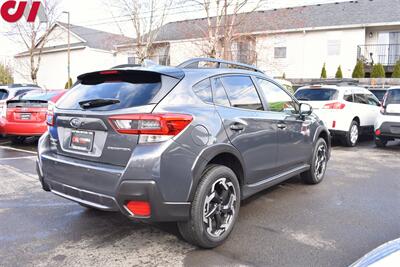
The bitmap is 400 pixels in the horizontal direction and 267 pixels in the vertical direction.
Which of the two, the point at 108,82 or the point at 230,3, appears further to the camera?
the point at 230,3

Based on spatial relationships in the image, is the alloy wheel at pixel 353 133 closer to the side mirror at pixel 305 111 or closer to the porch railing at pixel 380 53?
the side mirror at pixel 305 111

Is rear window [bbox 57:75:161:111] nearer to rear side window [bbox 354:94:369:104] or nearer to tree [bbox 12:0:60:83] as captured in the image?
rear side window [bbox 354:94:369:104]

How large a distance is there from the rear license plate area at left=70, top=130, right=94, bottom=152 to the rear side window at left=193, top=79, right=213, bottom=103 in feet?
3.46

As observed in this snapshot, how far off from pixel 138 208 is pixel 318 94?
7460 millimetres

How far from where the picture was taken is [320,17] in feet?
79.2

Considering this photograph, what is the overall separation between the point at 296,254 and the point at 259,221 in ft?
2.79

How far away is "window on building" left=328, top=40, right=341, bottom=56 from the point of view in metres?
22.7

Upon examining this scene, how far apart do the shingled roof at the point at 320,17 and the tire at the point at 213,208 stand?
17571 millimetres

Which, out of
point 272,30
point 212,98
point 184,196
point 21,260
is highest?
point 272,30

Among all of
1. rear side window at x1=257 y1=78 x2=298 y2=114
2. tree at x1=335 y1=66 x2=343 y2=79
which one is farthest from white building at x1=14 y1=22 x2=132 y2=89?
rear side window at x1=257 y1=78 x2=298 y2=114

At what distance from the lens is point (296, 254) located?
333cm

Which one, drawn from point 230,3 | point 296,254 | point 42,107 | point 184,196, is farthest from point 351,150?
point 230,3

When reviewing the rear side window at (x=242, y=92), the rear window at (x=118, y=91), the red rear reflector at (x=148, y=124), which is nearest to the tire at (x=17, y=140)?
the rear window at (x=118, y=91)

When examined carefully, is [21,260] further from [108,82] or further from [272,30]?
[272,30]
